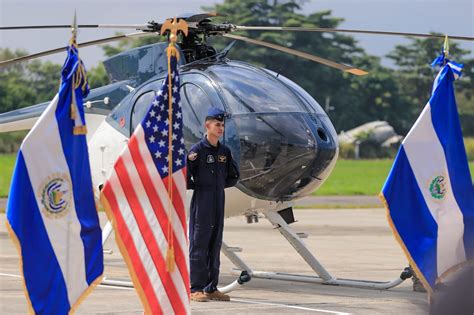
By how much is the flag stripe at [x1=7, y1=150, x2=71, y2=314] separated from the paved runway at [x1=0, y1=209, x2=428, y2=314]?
1690mm

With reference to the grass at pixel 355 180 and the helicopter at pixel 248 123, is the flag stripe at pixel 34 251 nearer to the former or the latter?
the helicopter at pixel 248 123

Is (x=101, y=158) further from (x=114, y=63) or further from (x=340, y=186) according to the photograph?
(x=340, y=186)

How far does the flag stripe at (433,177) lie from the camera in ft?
27.1

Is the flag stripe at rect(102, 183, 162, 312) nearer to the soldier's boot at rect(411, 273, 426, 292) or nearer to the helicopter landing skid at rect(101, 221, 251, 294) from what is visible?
the helicopter landing skid at rect(101, 221, 251, 294)

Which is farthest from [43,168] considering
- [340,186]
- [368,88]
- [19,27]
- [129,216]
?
[368,88]

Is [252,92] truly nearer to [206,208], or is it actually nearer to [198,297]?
[206,208]

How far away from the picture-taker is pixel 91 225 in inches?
272

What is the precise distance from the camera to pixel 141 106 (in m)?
10.2

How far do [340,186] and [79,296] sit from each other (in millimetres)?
30559

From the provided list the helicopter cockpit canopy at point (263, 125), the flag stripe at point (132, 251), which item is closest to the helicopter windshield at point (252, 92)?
the helicopter cockpit canopy at point (263, 125)

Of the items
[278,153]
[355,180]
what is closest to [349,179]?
[355,180]

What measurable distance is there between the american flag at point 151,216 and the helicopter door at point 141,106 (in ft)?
8.96

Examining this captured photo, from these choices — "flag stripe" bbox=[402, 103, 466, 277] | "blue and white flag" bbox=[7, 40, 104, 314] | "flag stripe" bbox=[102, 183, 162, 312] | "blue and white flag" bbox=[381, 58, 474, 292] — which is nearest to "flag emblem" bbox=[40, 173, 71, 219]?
"blue and white flag" bbox=[7, 40, 104, 314]

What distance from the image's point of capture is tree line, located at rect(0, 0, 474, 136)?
72438 mm
